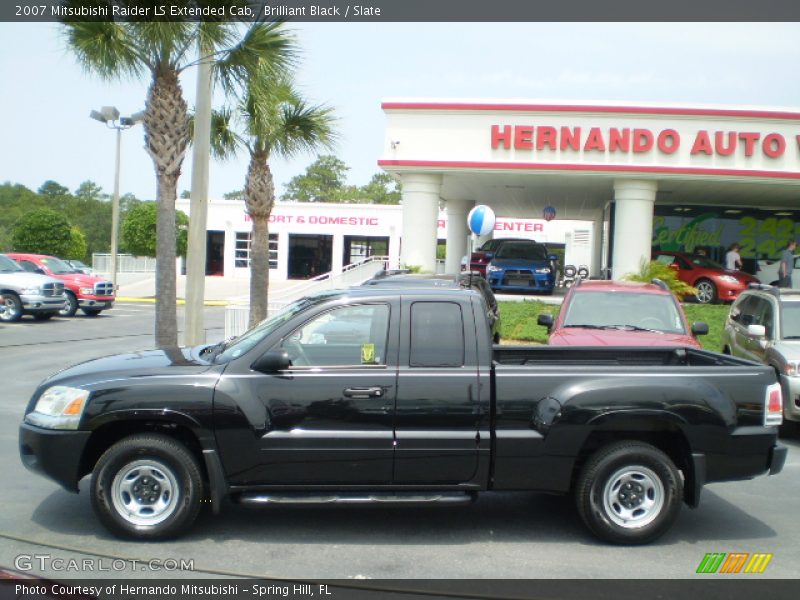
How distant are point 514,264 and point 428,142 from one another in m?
4.33

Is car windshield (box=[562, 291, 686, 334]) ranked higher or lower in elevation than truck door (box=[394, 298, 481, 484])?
higher

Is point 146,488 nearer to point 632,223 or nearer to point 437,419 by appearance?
point 437,419

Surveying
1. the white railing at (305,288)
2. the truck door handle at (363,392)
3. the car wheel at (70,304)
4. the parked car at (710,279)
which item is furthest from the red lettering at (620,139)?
the truck door handle at (363,392)

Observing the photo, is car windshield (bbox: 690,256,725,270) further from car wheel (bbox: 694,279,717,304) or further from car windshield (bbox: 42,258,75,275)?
car windshield (bbox: 42,258,75,275)

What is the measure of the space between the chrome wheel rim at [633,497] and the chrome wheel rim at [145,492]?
3073mm

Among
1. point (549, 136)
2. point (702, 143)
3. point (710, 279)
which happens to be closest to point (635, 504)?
point (549, 136)

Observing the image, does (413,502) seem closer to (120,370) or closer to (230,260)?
(120,370)

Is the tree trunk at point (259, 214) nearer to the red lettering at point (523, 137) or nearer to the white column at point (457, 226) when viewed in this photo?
the red lettering at point (523, 137)

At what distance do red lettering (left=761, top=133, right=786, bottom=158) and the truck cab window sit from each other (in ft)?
58.7

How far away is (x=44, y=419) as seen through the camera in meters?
5.93

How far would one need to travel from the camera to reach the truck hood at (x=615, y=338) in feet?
32.8

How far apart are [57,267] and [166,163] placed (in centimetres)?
1618

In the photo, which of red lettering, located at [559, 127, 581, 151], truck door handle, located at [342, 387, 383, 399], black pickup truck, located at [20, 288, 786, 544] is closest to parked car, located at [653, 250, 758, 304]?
red lettering, located at [559, 127, 581, 151]

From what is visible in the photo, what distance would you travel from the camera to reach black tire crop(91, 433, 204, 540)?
578cm
